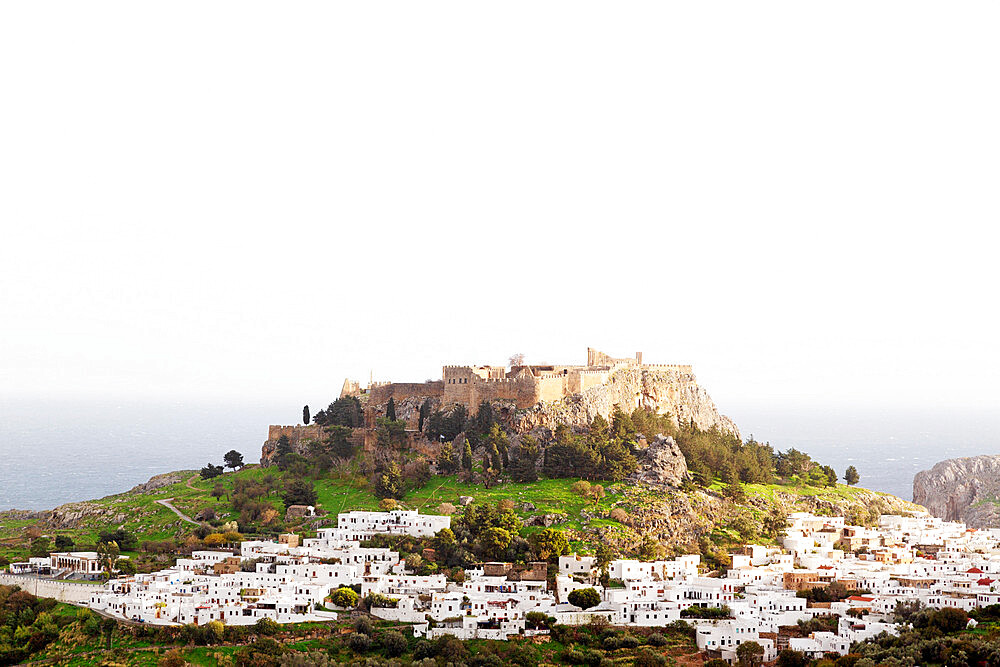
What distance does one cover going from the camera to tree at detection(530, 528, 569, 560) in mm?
53875

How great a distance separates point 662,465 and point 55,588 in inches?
1290

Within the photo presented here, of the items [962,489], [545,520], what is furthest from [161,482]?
[962,489]

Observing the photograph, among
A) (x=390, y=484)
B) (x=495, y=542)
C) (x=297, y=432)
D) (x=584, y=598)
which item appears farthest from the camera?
(x=297, y=432)

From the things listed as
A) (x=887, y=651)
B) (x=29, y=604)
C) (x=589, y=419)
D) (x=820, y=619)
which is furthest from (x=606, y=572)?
(x=29, y=604)

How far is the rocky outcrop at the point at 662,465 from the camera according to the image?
63.8m

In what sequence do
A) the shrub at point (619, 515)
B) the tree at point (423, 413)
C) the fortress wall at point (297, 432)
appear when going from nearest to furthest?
the shrub at point (619, 515)
the tree at point (423, 413)
the fortress wall at point (297, 432)

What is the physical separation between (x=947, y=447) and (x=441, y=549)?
11807 centimetres

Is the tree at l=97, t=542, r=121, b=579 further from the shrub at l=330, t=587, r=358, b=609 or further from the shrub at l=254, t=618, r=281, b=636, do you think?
the shrub at l=330, t=587, r=358, b=609

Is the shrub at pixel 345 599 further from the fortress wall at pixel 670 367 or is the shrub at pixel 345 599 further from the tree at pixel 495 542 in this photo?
the fortress wall at pixel 670 367

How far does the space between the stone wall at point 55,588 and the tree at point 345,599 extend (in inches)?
428

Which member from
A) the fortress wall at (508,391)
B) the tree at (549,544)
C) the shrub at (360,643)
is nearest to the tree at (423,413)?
the fortress wall at (508,391)

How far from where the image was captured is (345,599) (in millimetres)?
49344

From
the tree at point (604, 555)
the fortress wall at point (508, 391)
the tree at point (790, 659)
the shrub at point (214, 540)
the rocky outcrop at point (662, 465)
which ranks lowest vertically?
the tree at point (790, 659)

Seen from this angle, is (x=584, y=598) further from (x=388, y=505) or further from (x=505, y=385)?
(x=505, y=385)
